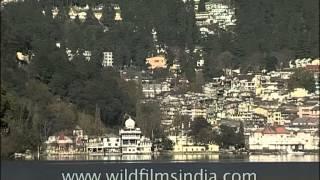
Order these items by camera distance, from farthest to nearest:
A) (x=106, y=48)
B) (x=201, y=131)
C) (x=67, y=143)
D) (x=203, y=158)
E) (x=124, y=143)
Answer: (x=106, y=48), (x=201, y=131), (x=67, y=143), (x=124, y=143), (x=203, y=158)

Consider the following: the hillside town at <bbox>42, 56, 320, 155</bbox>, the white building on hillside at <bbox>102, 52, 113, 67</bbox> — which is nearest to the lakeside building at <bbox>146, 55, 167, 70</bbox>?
the hillside town at <bbox>42, 56, 320, 155</bbox>

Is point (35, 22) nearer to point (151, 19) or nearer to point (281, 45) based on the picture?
point (151, 19)

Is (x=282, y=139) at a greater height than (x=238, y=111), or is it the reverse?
(x=238, y=111)

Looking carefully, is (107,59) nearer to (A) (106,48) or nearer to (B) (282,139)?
(A) (106,48)

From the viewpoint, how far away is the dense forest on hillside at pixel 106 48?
8203mm

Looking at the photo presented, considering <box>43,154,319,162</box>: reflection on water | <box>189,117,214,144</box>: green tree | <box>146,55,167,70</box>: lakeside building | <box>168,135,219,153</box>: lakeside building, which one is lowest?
<box>43,154,319,162</box>: reflection on water

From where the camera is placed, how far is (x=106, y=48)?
8.34 meters

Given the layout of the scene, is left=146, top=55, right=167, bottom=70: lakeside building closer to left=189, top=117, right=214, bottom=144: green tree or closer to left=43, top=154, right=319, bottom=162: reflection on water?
left=189, top=117, right=214, bottom=144: green tree

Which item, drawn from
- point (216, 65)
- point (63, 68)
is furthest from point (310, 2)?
point (63, 68)

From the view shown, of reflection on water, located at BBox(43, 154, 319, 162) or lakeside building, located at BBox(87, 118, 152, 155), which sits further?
lakeside building, located at BBox(87, 118, 152, 155)

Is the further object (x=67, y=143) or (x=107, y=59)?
(x=107, y=59)

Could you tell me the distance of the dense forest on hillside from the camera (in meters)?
8.20

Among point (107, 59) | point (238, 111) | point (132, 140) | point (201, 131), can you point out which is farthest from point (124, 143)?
point (238, 111)

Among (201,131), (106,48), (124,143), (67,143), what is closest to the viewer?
(124,143)
